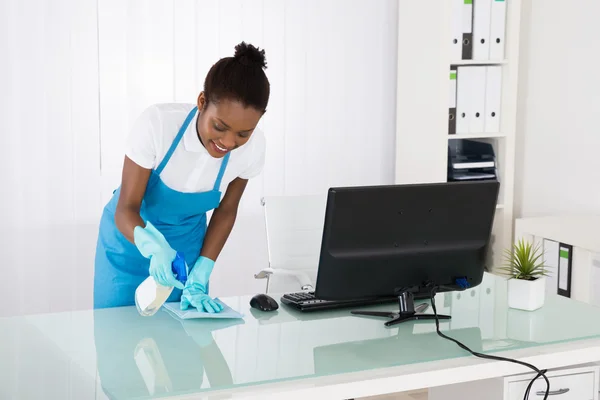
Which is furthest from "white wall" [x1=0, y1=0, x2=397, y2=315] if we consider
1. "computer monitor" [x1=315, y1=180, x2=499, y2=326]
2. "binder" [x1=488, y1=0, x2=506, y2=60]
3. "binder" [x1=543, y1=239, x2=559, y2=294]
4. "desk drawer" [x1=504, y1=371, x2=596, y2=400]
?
"desk drawer" [x1=504, y1=371, x2=596, y2=400]

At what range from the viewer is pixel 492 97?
3852 millimetres

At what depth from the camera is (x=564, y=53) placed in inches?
146

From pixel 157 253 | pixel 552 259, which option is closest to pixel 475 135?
pixel 552 259

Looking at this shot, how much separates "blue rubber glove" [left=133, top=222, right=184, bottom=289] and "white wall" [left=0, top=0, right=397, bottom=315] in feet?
4.92

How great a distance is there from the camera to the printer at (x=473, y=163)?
3.89 meters

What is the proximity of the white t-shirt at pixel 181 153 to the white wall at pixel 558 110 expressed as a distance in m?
1.83

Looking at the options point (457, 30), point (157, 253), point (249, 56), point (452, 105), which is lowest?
point (157, 253)

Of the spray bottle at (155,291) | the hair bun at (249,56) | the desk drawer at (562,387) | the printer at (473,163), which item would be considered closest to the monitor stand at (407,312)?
the desk drawer at (562,387)

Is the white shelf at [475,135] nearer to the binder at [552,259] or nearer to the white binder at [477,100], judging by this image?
the white binder at [477,100]

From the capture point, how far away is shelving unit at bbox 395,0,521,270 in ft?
12.2

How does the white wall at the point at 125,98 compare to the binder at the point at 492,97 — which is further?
the binder at the point at 492,97

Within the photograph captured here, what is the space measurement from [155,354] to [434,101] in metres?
2.31

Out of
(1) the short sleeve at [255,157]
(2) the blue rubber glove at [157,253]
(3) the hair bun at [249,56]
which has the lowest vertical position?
(2) the blue rubber glove at [157,253]

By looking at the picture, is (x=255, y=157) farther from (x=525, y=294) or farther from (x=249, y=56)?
(x=525, y=294)
